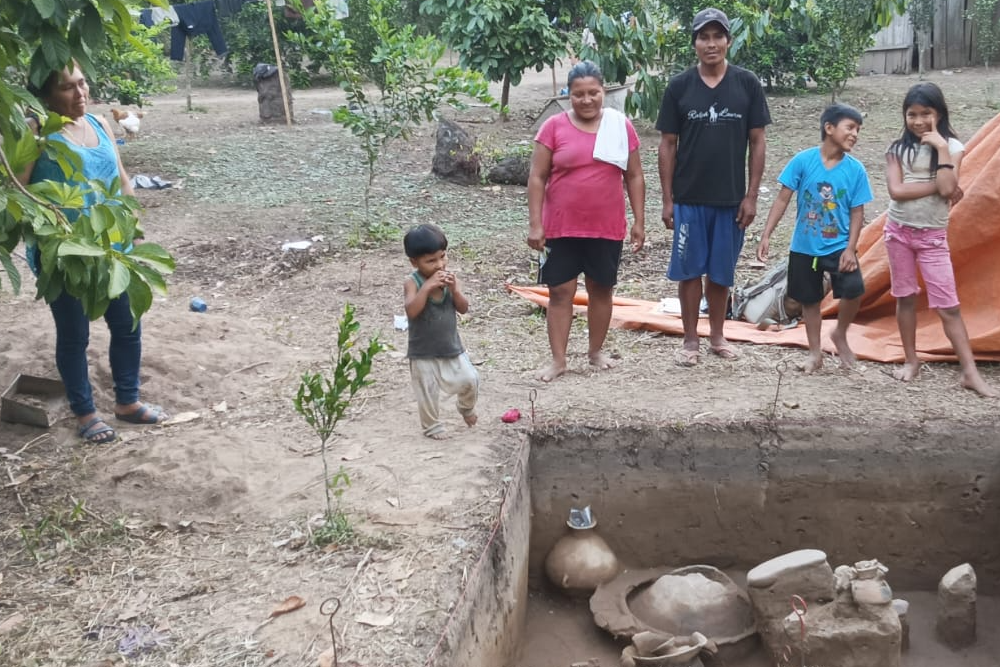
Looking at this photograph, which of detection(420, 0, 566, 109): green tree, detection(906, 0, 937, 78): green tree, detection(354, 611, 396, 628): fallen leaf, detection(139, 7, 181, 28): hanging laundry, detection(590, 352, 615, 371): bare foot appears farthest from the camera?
detection(906, 0, 937, 78): green tree

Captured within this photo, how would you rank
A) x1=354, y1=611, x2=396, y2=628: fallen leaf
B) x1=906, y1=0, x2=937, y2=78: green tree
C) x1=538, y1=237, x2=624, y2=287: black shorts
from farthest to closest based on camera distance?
x1=906, y1=0, x2=937, y2=78: green tree → x1=538, y1=237, x2=624, y2=287: black shorts → x1=354, y1=611, x2=396, y2=628: fallen leaf

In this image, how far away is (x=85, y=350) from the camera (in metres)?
4.10

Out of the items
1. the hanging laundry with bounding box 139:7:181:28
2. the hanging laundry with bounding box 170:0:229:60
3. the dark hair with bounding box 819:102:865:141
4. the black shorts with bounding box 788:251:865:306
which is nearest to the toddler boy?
the black shorts with bounding box 788:251:865:306

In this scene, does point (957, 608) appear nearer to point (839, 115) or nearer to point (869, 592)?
point (869, 592)

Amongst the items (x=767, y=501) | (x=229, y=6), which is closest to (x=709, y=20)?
(x=767, y=501)

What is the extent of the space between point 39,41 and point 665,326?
12.4 feet

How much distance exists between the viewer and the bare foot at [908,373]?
4.73 metres

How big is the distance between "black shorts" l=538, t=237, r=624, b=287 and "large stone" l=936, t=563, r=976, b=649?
80.3 inches

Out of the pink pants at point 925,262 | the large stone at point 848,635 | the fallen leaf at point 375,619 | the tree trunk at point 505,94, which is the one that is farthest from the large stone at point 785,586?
the tree trunk at point 505,94

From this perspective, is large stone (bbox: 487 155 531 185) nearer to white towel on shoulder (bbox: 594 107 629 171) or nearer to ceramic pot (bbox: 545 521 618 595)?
white towel on shoulder (bbox: 594 107 629 171)

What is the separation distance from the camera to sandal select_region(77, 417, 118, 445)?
4141 mm

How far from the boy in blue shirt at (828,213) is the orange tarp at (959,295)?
58 centimetres

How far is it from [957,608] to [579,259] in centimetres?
235

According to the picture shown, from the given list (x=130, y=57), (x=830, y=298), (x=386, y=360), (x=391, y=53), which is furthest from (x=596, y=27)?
(x=386, y=360)
